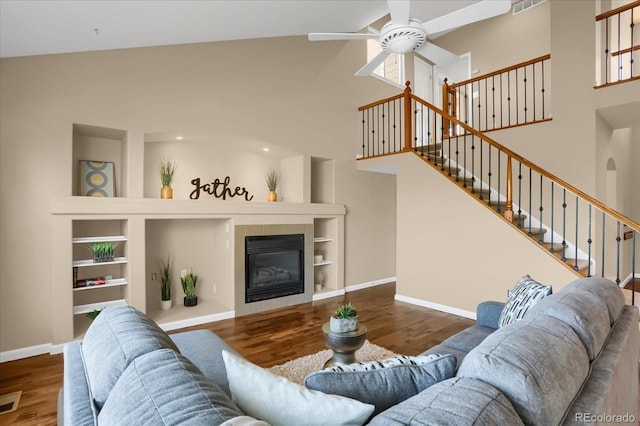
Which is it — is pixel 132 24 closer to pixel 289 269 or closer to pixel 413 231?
pixel 289 269

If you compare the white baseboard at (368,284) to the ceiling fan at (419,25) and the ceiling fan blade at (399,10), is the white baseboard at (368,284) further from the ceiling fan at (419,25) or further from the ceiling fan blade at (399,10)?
the ceiling fan blade at (399,10)

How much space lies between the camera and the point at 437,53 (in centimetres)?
351

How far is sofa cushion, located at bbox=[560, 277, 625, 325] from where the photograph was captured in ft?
5.67

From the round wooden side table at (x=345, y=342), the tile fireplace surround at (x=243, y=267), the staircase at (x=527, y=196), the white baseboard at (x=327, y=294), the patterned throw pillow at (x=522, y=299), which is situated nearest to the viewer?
the patterned throw pillow at (x=522, y=299)

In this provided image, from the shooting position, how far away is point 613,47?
18.0ft

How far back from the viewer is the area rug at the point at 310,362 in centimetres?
282

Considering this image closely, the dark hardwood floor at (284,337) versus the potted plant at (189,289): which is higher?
the potted plant at (189,289)

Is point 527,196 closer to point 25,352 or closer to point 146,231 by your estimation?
point 146,231

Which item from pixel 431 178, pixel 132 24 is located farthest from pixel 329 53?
pixel 132 24

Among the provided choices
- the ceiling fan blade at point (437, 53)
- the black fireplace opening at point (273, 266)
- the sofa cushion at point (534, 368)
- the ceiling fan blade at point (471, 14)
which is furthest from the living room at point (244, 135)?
the sofa cushion at point (534, 368)

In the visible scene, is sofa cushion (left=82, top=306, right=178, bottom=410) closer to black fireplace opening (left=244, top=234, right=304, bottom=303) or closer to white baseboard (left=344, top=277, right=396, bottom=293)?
black fireplace opening (left=244, top=234, right=304, bottom=303)

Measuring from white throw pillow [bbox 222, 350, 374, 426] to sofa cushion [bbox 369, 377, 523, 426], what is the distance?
9cm

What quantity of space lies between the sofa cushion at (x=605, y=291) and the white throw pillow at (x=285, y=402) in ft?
4.69

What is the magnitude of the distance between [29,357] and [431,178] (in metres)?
4.99
